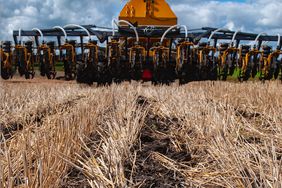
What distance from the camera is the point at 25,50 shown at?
43.3 ft

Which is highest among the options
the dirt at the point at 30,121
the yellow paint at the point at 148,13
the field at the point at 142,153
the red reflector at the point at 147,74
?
the yellow paint at the point at 148,13

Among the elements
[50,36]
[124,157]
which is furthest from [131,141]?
[50,36]

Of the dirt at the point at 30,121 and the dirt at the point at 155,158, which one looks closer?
the dirt at the point at 155,158

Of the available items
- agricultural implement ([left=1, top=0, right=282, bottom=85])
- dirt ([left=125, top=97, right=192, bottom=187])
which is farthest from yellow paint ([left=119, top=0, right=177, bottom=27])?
dirt ([left=125, top=97, right=192, bottom=187])

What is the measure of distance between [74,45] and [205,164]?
34.0ft

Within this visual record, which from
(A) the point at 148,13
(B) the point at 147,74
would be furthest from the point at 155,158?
(A) the point at 148,13

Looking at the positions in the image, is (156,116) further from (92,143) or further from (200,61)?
(200,61)

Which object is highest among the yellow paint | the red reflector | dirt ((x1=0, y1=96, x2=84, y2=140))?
the yellow paint

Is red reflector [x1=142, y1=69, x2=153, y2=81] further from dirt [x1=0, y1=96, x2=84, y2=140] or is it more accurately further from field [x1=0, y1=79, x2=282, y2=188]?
field [x1=0, y1=79, x2=282, y2=188]

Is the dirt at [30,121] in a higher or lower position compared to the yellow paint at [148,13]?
lower

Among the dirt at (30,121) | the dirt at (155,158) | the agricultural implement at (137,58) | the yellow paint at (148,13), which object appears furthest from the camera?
the yellow paint at (148,13)

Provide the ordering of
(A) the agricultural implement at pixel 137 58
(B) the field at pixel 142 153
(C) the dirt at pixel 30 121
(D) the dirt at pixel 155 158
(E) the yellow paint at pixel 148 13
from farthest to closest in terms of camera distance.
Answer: (E) the yellow paint at pixel 148 13, (A) the agricultural implement at pixel 137 58, (C) the dirt at pixel 30 121, (D) the dirt at pixel 155 158, (B) the field at pixel 142 153

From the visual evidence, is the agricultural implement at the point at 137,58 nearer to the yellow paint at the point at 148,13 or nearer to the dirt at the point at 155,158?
the yellow paint at the point at 148,13

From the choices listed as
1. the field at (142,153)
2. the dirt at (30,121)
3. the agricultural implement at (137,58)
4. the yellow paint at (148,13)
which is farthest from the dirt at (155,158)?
the yellow paint at (148,13)
